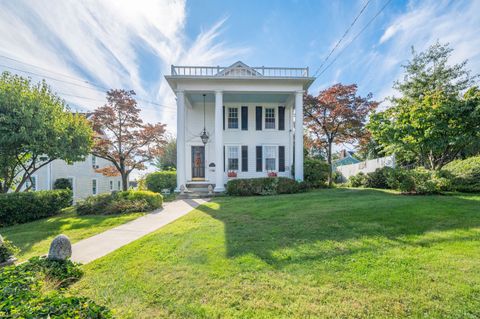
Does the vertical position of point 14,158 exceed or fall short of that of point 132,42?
it falls short

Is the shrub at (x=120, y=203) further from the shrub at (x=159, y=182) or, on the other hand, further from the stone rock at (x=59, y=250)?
the stone rock at (x=59, y=250)

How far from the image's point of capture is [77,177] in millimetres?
17609

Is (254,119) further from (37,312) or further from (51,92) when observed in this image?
(37,312)

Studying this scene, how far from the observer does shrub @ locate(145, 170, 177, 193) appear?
13.2 m

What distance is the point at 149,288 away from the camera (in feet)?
9.25

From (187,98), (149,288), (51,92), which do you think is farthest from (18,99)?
(149,288)

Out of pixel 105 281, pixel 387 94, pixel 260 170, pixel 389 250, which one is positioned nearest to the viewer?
pixel 105 281

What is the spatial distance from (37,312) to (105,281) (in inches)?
56.7

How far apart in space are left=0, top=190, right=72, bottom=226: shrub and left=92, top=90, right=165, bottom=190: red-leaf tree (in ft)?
15.8

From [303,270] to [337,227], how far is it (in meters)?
2.13

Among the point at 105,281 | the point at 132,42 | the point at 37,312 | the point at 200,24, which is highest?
the point at 200,24

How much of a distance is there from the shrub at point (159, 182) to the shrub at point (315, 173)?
318 inches

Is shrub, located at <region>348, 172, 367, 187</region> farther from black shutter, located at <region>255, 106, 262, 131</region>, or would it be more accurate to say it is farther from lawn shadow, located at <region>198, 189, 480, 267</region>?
black shutter, located at <region>255, 106, 262, 131</region>

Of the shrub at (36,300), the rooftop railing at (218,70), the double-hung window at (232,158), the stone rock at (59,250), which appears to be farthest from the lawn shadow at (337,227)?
the rooftop railing at (218,70)
